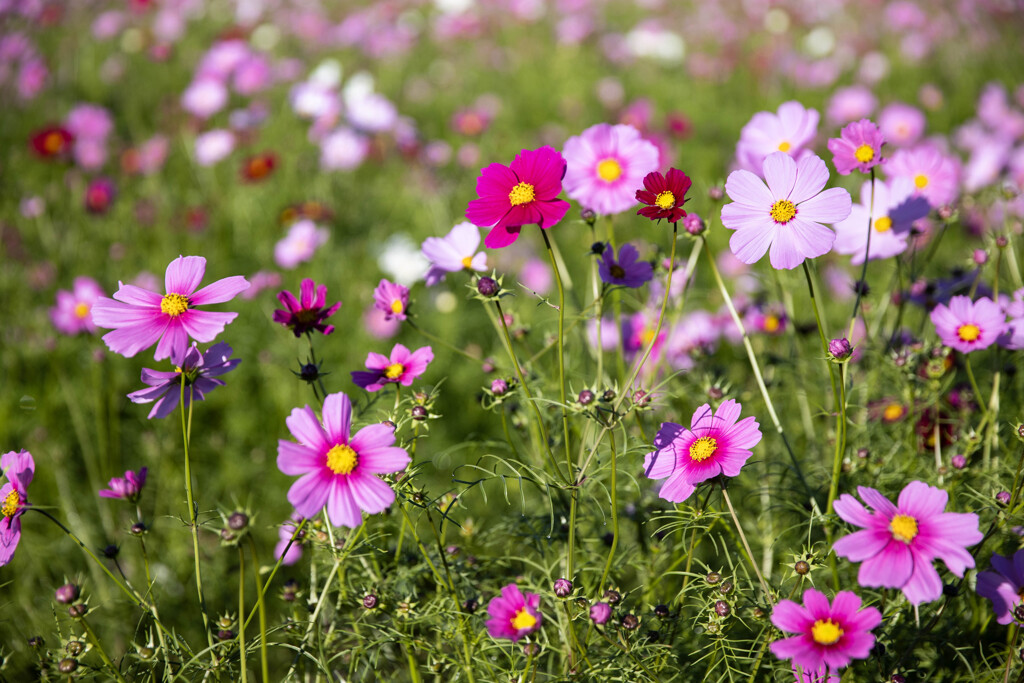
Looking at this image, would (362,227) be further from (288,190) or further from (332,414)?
(332,414)

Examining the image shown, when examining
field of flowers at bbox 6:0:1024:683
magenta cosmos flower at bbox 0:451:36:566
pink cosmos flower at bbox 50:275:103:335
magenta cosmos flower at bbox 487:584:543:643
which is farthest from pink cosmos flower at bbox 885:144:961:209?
pink cosmos flower at bbox 50:275:103:335

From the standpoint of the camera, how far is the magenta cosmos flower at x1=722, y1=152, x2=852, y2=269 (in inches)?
32.6

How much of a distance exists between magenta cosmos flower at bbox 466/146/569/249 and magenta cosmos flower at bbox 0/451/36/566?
→ 63cm

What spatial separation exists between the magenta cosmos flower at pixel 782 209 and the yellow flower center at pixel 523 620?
511 millimetres

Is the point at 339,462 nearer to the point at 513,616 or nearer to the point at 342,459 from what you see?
the point at 342,459

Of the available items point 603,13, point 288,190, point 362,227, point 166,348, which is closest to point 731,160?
point 362,227

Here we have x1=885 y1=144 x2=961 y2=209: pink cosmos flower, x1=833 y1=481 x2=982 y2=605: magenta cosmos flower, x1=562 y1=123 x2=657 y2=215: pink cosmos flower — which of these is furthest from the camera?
x1=885 y1=144 x2=961 y2=209: pink cosmos flower

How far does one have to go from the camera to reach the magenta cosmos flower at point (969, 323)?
102 centimetres

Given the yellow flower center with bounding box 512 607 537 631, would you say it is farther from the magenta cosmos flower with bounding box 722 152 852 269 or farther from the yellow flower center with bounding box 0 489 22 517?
the yellow flower center with bounding box 0 489 22 517

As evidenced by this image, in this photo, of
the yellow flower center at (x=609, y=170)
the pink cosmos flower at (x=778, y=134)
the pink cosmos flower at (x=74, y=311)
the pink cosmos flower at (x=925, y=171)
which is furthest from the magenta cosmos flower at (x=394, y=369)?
the pink cosmos flower at (x=74, y=311)

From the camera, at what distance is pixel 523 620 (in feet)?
2.59

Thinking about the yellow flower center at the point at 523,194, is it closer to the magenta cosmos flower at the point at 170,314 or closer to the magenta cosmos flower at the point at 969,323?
the magenta cosmos flower at the point at 170,314

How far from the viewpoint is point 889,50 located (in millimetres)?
4207

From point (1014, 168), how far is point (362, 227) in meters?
2.49
